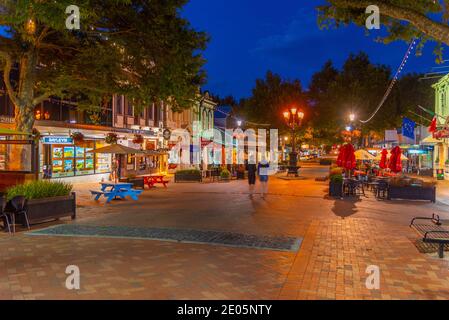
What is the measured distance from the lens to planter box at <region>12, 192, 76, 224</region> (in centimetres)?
990

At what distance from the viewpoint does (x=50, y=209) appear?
10.4m

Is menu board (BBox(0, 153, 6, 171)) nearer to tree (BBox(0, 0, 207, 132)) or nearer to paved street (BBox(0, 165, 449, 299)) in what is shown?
tree (BBox(0, 0, 207, 132))

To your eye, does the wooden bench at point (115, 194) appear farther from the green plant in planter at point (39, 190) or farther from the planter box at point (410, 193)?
the planter box at point (410, 193)

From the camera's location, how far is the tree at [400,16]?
681 centimetres

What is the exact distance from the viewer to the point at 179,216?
1169cm

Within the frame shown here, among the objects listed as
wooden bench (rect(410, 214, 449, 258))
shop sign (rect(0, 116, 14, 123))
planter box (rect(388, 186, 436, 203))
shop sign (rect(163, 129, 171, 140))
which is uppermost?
shop sign (rect(163, 129, 171, 140))

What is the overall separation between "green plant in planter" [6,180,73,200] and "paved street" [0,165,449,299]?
2.77 feet

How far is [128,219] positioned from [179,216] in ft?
4.64

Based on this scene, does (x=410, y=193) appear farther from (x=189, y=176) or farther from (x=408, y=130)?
(x=408, y=130)

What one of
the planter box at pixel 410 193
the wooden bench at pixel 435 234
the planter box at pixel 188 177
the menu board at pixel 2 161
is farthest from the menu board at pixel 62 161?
the wooden bench at pixel 435 234

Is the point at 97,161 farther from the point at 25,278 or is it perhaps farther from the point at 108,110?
the point at 25,278

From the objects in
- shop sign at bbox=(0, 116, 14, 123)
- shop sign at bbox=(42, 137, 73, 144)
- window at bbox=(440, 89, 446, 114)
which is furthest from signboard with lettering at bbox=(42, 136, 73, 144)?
window at bbox=(440, 89, 446, 114)
